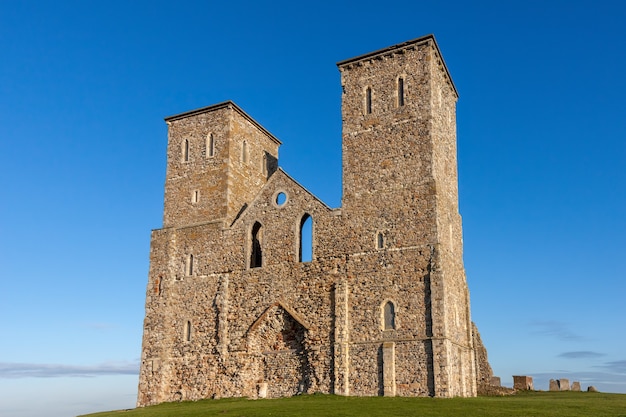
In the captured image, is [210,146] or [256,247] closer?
[256,247]

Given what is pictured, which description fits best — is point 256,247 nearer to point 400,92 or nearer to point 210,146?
point 210,146

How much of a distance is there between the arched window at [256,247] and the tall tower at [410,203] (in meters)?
→ 5.09

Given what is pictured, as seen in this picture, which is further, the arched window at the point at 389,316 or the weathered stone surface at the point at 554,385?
the weathered stone surface at the point at 554,385

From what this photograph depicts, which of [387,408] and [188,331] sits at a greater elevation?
[188,331]

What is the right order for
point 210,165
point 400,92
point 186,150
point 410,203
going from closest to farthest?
1. point 410,203
2. point 400,92
3. point 210,165
4. point 186,150

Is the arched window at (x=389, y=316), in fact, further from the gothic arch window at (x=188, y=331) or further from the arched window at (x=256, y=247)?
the gothic arch window at (x=188, y=331)

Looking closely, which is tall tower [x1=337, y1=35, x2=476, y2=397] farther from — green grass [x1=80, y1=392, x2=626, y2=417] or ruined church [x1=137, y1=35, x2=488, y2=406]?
green grass [x1=80, y1=392, x2=626, y2=417]

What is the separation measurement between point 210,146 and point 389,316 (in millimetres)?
13820

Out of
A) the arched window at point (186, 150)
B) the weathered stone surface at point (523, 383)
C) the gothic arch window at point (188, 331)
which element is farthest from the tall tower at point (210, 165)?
the weathered stone surface at point (523, 383)

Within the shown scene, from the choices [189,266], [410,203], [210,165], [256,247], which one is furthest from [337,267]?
[210,165]

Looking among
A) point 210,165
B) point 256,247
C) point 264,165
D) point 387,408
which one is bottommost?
point 387,408

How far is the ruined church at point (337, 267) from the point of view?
2923 cm

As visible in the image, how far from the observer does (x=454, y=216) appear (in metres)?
32.9

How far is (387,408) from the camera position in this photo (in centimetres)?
2398
